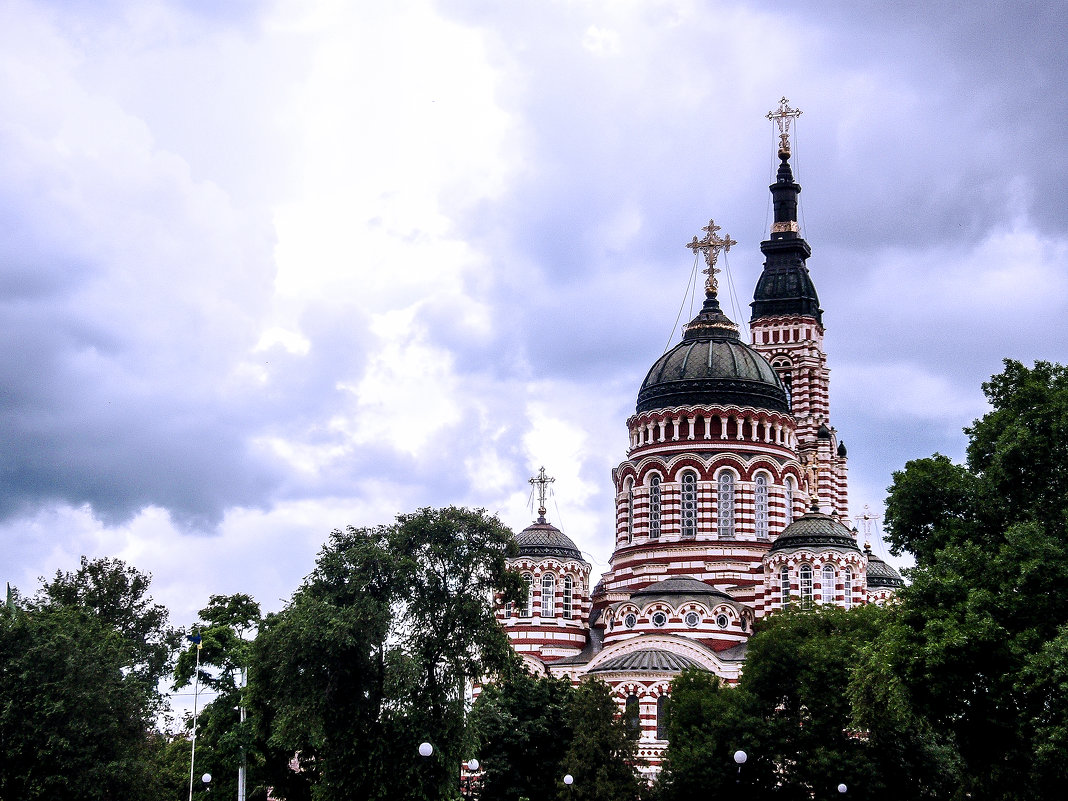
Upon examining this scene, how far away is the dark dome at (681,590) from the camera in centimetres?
6656

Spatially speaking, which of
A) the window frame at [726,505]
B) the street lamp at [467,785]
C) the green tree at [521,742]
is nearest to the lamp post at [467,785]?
the street lamp at [467,785]

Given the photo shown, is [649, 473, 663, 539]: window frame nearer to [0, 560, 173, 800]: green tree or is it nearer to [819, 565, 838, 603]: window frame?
[819, 565, 838, 603]: window frame

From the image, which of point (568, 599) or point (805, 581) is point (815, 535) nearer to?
point (805, 581)

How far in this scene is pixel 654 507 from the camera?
242ft

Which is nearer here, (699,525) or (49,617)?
(49,617)

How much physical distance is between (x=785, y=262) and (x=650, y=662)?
43.1 meters

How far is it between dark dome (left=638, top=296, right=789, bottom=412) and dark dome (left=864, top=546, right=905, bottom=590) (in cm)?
1102

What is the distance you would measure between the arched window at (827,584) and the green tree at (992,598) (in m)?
24.8

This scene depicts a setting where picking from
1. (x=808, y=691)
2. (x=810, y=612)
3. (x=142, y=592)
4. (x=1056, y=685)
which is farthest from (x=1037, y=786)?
(x=142, y=592)

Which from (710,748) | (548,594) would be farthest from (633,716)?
(548,594)

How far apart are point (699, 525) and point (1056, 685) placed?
39.7 meters

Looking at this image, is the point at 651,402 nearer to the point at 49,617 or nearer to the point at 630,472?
the point at 630,472

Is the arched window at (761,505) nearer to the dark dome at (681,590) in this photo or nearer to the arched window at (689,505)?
the arched window at (689,505)

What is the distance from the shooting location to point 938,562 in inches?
1470
